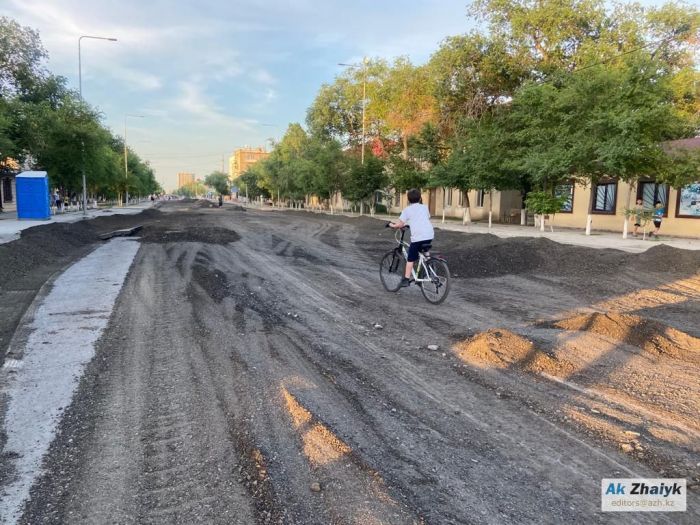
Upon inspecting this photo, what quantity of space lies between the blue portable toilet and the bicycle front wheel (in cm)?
2523

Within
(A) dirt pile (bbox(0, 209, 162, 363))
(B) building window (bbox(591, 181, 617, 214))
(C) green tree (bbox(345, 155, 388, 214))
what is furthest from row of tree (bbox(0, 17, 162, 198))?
(B) building window (bbox(591, 181, 617, 214))

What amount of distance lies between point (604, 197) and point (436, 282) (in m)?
22.5

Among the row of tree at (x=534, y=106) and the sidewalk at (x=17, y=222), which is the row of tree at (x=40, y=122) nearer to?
the sidewalk at (x=17, y=222)

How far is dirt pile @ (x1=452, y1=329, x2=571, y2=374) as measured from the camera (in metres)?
4.85

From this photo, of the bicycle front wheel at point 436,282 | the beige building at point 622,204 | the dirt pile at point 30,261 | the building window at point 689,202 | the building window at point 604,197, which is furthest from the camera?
the building window at point 604,197

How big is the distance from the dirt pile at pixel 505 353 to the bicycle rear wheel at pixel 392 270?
3.29m

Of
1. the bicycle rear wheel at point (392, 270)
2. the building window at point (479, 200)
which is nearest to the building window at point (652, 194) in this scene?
the building window at point (479, 200)

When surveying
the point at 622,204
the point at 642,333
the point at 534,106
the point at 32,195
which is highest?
the point at 534,106

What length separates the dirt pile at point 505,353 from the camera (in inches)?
191

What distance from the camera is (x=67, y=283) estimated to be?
9.03 metres

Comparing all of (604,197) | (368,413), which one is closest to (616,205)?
(604,197)

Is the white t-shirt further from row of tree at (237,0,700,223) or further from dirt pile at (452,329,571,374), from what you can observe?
row of tree at (237,0,700,223)

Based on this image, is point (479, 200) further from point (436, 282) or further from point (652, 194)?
point (436, 282)

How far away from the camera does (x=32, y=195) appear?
25.1 metres
